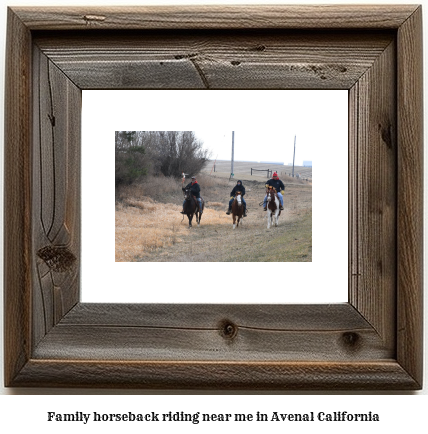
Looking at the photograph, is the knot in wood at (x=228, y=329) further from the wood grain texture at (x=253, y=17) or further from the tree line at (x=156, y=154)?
the wood grain texture at (x=253, y=17)

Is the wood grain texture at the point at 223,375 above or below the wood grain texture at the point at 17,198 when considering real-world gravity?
below

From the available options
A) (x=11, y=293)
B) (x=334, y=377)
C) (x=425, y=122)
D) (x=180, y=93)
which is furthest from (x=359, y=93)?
(x=11, y=293)

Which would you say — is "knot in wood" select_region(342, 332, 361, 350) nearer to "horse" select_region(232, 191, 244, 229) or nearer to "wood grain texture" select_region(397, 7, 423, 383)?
"wood grain texture" select_region(397, 7, 423, 383)

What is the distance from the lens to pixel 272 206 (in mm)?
657

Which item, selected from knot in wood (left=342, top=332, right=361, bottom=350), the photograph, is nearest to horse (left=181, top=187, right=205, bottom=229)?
the photograph

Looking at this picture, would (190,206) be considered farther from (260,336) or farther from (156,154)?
(260,336)

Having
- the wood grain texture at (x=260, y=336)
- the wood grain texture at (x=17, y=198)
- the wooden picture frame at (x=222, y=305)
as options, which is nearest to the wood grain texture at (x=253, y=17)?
the wooden picture frame at (x=222, y=305)

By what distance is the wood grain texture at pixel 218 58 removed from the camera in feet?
2.10

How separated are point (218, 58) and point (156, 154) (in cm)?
15

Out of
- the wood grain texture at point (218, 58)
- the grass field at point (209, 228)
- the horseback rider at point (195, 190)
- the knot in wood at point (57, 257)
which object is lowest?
the knot in wood at point (57, 257)

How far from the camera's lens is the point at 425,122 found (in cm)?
66

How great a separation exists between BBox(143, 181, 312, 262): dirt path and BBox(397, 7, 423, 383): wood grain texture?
123mm

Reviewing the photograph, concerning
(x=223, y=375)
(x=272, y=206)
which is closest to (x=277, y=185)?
(x=272, y=206)

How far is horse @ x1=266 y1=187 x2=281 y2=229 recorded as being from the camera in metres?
0.65
